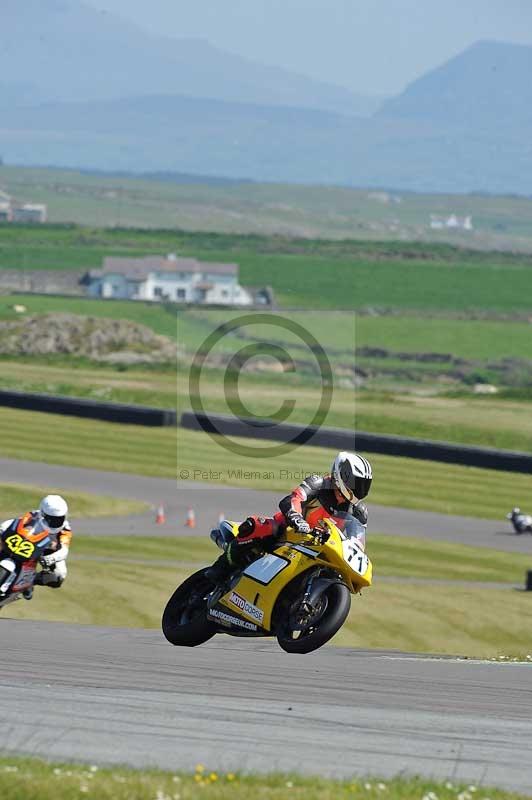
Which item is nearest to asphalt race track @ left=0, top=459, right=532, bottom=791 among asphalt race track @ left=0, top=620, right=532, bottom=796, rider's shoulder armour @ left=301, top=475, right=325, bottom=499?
asphalt race track @ left=0, top=620, right=532, bottom=796

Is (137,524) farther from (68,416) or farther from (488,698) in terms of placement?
(488,698)

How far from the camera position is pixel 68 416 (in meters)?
56.8

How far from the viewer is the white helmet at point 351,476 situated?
44.0ft

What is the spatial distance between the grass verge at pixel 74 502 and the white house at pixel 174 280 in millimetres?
139053

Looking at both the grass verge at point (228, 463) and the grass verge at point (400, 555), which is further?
the grass verge at point (228, 463)

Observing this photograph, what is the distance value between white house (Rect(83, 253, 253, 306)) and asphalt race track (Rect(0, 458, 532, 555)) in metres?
135

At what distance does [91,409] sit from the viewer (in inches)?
2219

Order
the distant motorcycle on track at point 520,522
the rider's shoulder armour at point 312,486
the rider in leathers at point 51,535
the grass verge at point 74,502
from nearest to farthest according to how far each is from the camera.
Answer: the rider's shoulder armour at point 312,486, the rider in leathers at point 51,535, the grass verge at point 74,502, the distant motorcycle on track at point 520,522

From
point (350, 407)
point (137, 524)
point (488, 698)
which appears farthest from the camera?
point (350, 407)

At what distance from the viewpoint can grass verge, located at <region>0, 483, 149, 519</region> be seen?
38.5 meters

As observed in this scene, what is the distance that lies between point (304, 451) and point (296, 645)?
38143 millimetres

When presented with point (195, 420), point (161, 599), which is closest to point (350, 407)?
point (195, 420)

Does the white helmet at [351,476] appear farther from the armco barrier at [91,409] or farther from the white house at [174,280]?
the white house at [174,280]

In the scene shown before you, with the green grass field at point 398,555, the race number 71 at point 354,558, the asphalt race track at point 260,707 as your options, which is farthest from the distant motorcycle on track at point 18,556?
the green grass field at point 398,555
